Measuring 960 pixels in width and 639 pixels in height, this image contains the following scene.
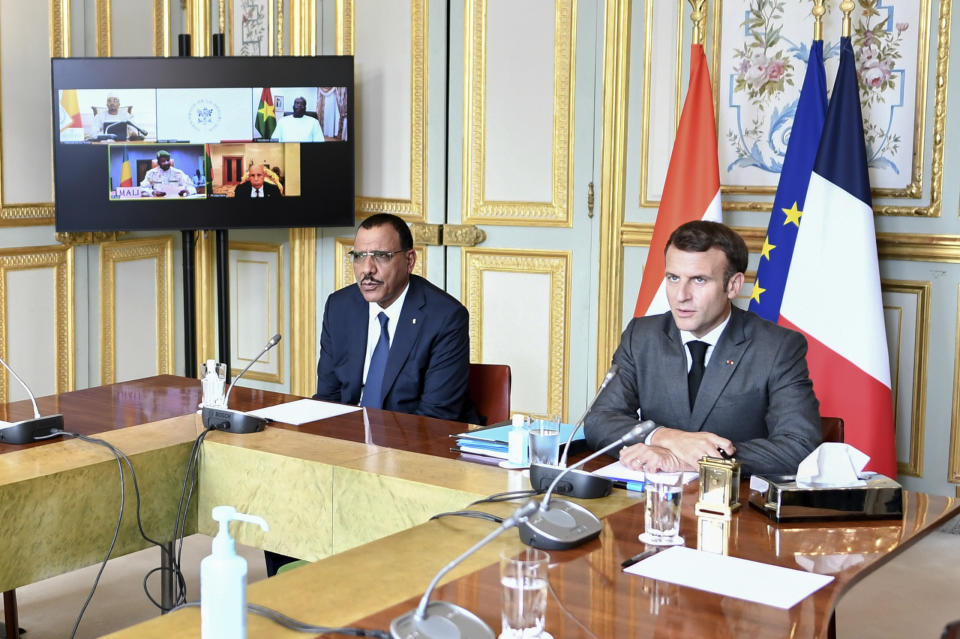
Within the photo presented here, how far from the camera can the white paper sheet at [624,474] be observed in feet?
7.62

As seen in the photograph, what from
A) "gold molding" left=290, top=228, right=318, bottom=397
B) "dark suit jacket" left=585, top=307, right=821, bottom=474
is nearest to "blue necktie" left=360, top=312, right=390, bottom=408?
"dark suit jacket" left=585, top=307, right=821, bottom=474

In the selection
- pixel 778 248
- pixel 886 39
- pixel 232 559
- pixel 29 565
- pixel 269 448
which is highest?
pixel 886 39

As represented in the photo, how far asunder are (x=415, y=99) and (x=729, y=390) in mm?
3061

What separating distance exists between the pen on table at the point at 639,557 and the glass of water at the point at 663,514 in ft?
0.15

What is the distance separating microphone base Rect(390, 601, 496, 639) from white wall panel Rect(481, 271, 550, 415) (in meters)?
3.63

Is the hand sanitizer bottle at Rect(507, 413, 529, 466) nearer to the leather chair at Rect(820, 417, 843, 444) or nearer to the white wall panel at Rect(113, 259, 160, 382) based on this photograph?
the leather chair at Rect(820, 417, 843, 444)

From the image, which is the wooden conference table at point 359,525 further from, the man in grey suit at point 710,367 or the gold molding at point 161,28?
the gold molding at point 161,28

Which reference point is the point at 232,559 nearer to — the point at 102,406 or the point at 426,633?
the point at 426,633

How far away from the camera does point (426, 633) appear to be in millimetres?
1366

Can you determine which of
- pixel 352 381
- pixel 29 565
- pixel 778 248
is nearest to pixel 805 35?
pixel 778 248

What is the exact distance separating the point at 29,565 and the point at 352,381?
1371mm

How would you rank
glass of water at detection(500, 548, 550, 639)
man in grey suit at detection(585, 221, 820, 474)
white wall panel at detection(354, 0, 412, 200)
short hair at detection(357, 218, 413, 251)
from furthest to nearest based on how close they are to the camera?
white wall panel at detection(354, 0, 412, 200), short hair at detection(357, 218, 413, 251), man in grey suit at detection(585, 221, 820, 474), glass of water at detection(500, 548, 550, 639)

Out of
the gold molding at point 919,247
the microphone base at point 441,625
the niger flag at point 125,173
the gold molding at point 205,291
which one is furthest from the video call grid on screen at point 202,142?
the microphone base at point 441,625

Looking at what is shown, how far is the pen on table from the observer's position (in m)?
1.77
